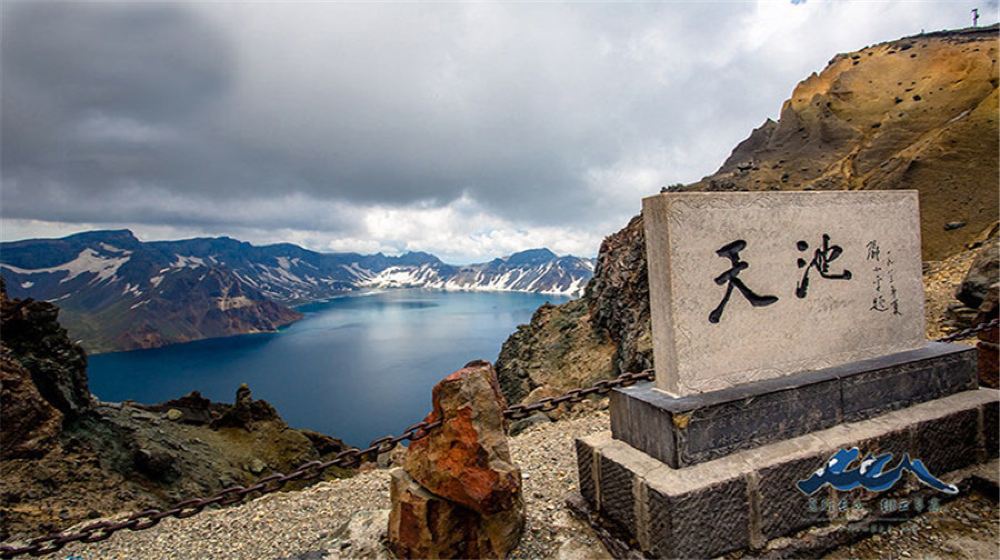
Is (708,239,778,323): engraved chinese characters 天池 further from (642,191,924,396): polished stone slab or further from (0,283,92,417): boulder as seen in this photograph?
(0,283,92,417): boulder

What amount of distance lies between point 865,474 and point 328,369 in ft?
237

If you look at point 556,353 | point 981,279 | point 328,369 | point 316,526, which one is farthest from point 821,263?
point 328,369

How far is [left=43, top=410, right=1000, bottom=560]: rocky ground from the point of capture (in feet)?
10.7

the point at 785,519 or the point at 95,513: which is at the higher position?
the point at 785,519

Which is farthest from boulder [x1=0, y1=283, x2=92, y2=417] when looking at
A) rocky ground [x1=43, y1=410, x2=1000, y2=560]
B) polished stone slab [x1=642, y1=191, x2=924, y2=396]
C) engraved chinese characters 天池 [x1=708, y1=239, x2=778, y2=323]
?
engraved chinese characters 天池 [x1=708, y1=239, x2=778, y2=323]

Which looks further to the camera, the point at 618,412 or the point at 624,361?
the point at 624,361

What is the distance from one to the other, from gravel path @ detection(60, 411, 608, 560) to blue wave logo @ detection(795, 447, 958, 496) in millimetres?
1614

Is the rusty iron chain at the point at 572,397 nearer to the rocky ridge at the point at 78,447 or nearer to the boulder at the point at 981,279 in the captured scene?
the boulder at the point at 981,279

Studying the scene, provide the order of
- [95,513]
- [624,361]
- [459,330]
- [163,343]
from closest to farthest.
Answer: [95,513], [624,361], [459,330], [163,343]

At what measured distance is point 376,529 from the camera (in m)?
3.52

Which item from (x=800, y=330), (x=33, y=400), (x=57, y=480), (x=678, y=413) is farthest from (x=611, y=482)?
(x=33, y=400)

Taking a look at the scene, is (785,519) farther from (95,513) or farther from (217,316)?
(217,316)

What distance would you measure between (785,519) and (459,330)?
96.1m

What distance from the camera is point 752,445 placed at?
10.6 ft
